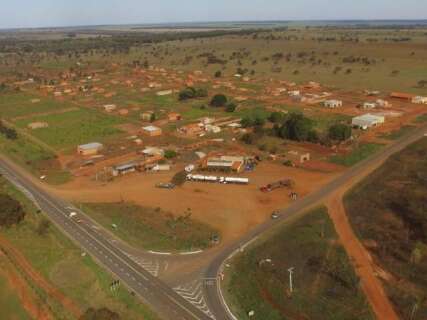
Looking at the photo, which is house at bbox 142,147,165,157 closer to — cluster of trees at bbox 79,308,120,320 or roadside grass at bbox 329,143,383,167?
roadside grass at bbox 329,143,383,167

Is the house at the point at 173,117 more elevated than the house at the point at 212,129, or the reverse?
the house at the point at 212,129

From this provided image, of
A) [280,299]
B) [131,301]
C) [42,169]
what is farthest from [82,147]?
[280,299]

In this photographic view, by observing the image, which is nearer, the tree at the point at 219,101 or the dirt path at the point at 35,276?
the dirt path at the point at 35,276

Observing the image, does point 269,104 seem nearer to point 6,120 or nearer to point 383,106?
point 383,106

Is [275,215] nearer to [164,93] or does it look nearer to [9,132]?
[9,132]

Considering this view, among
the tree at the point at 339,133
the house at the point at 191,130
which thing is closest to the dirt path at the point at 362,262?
the tree at the point at 339,133

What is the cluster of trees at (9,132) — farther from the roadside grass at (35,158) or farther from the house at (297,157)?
the house at (297,157)
